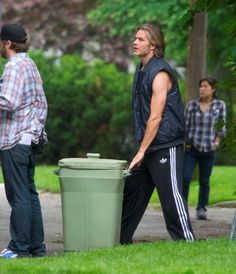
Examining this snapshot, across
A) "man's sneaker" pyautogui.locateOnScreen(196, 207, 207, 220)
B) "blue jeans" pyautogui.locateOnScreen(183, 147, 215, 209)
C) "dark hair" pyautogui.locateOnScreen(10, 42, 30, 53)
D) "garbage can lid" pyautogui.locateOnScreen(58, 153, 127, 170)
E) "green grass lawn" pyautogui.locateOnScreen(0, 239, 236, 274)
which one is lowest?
"man's sneaker" pyautogui.locateOnScreen(196, 207, 207, 220)

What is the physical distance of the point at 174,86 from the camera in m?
9.90

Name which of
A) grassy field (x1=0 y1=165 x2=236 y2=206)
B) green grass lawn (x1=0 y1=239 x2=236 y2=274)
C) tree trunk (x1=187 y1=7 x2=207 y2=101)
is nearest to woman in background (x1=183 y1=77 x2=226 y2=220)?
grassy field (x1=0 y1=165 x2=236 y2=206)

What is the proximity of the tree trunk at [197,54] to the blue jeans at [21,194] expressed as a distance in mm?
10065

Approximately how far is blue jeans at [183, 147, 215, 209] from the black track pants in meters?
4.58

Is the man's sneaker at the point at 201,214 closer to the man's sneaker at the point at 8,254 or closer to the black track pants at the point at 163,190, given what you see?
the black track pants at the point at 163,190

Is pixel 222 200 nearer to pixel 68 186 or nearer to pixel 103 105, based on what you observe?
pixel 68 186

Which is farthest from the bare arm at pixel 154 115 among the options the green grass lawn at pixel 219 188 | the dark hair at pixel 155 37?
the green grass lawn at pixel 219 188

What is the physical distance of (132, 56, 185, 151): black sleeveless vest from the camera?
384 inches

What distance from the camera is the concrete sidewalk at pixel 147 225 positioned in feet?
37.8

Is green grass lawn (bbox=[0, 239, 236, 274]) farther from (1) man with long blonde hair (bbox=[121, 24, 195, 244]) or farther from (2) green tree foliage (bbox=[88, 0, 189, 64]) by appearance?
(2) green tree foliage (bbox=[88, 0, 189, 64])

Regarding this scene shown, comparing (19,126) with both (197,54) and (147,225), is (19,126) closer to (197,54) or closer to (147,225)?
(147,225)

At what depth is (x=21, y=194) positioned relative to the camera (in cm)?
922

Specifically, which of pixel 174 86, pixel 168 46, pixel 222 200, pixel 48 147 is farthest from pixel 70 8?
pixel 174 86

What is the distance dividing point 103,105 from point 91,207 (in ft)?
56.3
